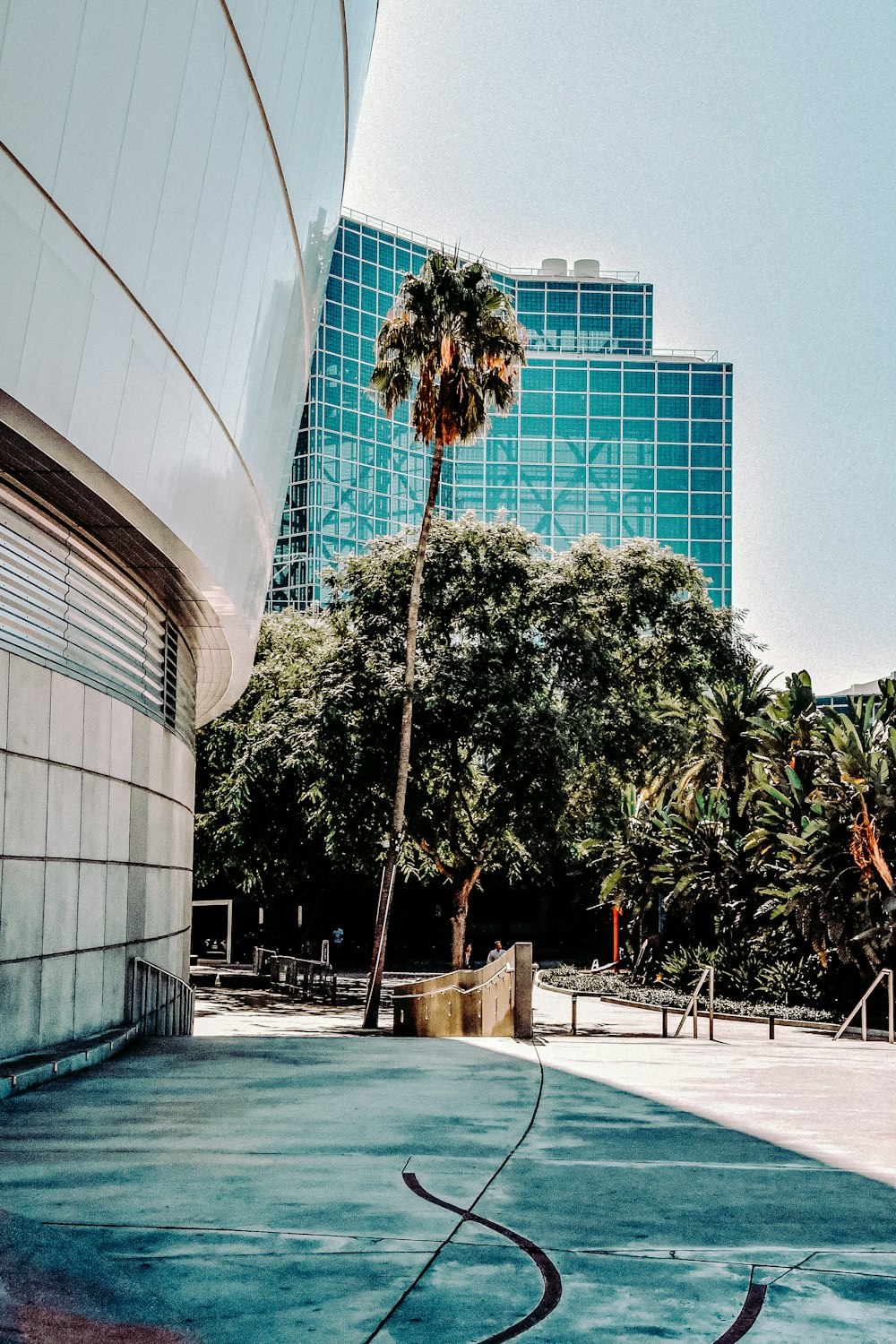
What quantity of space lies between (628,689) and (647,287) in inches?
3551

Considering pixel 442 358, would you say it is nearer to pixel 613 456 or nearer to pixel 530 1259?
pixel 530 1259

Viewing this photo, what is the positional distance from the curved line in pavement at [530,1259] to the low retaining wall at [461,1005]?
1238 centimetres

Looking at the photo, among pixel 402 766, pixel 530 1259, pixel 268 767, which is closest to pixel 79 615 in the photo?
pixel 530 1259

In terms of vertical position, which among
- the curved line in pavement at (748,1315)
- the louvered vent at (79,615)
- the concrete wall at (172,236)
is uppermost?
the concrete wall at (172,236)

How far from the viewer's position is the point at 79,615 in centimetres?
1319

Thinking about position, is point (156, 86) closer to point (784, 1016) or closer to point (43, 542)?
point (43, 542)

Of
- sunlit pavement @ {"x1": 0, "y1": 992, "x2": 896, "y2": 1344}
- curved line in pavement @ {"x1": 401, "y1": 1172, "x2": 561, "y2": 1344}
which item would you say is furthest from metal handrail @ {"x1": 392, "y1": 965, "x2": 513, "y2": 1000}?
curved line in pavement @ {"x1": 401, "y1": 1172, "x2": 561, "y2": 1344}

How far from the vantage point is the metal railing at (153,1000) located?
14.8m

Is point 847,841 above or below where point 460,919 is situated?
above

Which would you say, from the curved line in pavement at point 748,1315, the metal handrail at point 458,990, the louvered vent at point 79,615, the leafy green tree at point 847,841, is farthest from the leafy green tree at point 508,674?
the curved line in pavement at point 748,1315

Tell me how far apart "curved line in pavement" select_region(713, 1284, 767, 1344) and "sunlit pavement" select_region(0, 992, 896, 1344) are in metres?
0.01

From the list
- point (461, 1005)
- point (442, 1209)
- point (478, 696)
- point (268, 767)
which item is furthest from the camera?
point (268, 767)

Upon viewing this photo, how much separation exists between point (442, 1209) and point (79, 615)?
8262 mm

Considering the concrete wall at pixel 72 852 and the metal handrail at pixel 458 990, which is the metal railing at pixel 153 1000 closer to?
the concrete wall at pixel 72 852
